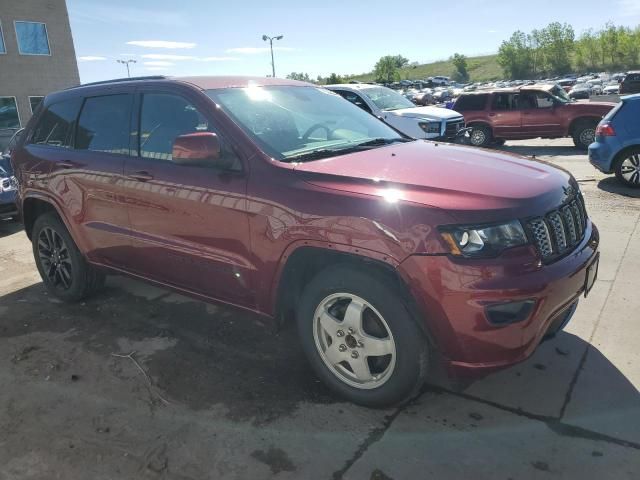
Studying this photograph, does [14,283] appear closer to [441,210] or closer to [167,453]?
[167,453]

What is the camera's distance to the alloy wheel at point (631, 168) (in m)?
8.20

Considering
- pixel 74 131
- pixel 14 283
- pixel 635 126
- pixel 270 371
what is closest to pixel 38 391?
pixel 270 371

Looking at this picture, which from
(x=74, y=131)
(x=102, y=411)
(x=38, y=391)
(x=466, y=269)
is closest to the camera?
(x=466, y=269)

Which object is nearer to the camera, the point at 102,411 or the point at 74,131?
the point at 102,411

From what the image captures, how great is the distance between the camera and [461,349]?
8.41ft

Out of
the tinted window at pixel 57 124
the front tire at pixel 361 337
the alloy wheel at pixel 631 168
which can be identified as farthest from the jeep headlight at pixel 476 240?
the alloy wheel at pixel 631 168

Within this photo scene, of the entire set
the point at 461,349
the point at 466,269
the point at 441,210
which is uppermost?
the point at 441,210

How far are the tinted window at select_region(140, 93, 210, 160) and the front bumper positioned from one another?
1822 mm

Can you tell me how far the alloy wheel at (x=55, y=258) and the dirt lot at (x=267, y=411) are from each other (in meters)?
0.53

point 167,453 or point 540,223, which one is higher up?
point 540,223

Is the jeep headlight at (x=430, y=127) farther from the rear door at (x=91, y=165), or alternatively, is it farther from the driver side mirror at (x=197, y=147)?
the driver side mirror at (x=197, y=147)

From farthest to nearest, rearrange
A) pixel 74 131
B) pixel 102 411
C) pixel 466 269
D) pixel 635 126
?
1. pixel 635 126
2. pixel 74 131
3. pixel 102 411
4. pixel 466 269

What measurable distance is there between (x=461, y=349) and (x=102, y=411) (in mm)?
2092

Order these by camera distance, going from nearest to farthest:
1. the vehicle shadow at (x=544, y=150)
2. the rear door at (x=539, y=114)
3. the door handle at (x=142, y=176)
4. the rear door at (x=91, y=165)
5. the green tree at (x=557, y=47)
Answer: the door handle at (x=142, y=176) → the rear door at (x=91, y=165) → the vehicle shadow at (x=544, y=150) → the rear door at (x=539, y=114) → the green tree at (x=557, y=47)
